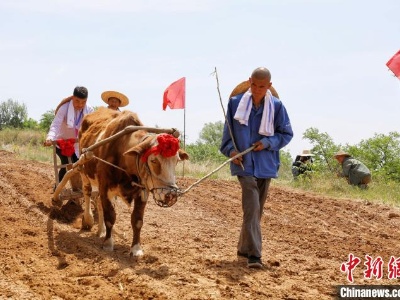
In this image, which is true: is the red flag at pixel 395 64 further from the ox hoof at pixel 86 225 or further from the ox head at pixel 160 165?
the ox hoof at pixel 86 225

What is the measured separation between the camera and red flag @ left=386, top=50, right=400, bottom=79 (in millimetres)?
9875

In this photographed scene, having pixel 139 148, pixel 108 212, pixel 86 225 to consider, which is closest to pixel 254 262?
pixel 139 148

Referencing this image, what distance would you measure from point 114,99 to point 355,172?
723 centimetres

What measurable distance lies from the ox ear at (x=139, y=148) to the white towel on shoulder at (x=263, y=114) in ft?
3.53

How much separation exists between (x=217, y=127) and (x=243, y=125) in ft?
135

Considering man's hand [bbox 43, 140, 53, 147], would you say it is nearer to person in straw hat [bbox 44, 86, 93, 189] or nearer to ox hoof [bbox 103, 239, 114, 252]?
person in straw hat [bbox 44, 86, 93, 189]

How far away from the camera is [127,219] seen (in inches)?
392

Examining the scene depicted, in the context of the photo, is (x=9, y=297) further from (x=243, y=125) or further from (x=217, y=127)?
(x=217, y=127)

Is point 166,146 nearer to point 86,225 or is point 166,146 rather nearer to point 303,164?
point 86,225

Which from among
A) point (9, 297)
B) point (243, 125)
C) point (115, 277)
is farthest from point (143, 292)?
point (243, 125)

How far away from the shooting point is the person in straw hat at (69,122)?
10.1m

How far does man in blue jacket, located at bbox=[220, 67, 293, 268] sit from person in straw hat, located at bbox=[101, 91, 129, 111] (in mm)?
4502

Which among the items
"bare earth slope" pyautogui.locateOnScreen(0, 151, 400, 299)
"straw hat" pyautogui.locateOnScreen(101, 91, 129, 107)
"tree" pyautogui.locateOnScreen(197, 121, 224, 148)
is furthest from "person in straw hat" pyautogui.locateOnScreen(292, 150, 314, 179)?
"tree" pyautogui.locateOnScreen(197, 121, 224, 148)

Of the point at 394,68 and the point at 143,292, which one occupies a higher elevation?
the point at 394,68
